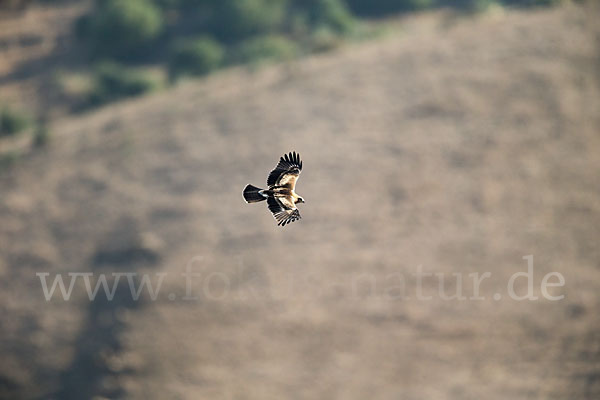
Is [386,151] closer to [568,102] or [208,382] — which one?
[568,102]

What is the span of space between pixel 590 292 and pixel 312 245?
1226 cm

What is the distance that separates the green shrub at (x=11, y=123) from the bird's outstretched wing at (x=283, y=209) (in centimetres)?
4515

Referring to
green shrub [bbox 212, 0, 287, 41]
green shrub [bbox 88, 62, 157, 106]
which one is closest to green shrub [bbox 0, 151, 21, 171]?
green shrub [bbox 88, 62, 157, 106]

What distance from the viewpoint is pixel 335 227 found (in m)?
Answer: 36.6

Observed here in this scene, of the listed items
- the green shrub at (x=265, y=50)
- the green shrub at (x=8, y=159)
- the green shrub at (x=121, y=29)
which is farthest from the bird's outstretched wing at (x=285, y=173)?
the green shrub at (x=121, y=29)

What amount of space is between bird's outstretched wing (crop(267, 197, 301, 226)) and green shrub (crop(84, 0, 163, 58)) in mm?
56685

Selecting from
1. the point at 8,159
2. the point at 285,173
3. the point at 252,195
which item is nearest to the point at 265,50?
the point at 8,159

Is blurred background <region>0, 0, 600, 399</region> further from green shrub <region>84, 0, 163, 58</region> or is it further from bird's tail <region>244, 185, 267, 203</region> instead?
bird's tail <region>244, 185, 267, 203</region>

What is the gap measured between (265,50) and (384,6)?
14104mm

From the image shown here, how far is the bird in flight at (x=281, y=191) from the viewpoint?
41.6 feet

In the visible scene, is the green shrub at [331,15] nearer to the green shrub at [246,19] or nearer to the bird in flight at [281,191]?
the green shrub at [246,19]

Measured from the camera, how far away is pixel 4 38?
2606 inches

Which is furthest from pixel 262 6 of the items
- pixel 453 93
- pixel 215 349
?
pixel 215 349

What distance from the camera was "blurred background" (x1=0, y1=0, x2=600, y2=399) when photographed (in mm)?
31781
